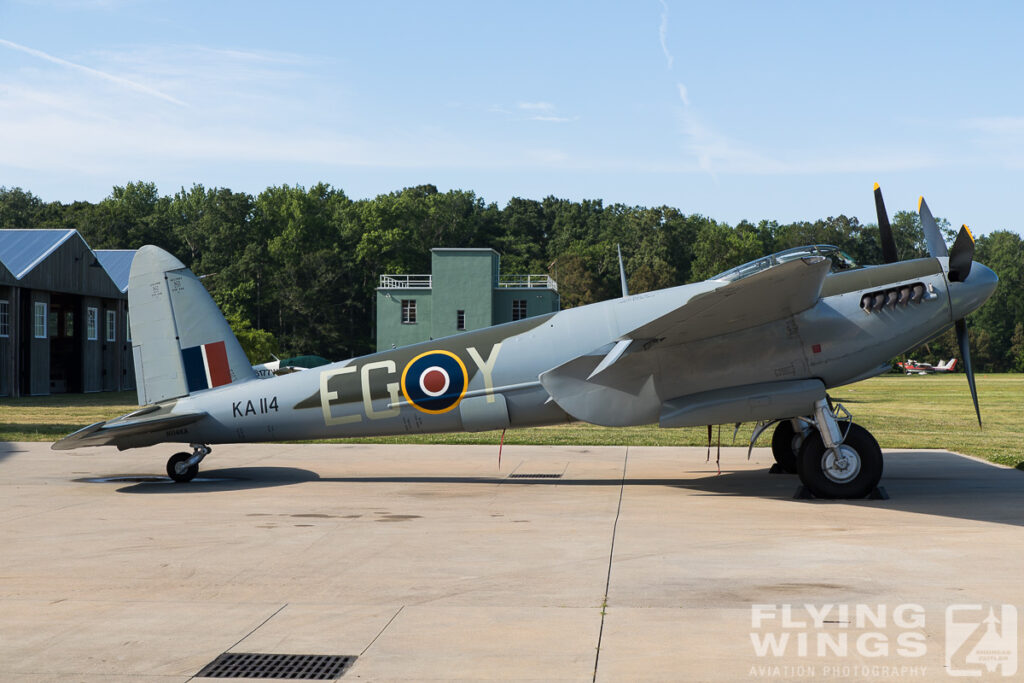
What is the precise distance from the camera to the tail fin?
521 inches

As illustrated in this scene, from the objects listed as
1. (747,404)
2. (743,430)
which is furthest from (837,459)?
(743,430)

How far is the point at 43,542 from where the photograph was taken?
8578 mm

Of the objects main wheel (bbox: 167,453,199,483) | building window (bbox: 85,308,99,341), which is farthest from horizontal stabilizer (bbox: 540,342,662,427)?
building window (bbox: 85,308,99,341)

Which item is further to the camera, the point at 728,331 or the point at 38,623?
the point at 728,331

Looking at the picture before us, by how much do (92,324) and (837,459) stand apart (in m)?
45.7

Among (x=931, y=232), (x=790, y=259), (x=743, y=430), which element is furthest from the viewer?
(x=743, y=430)

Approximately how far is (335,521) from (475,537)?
74.0 inches

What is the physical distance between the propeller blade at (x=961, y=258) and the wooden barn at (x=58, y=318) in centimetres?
3924

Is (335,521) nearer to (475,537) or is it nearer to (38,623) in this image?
(475,537)

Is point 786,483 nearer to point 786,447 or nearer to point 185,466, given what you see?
point 786,447

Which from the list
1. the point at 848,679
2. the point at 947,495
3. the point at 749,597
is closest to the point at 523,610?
the point at 749,597

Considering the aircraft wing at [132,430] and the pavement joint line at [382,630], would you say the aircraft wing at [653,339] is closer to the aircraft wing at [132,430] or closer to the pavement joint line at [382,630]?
the aircraft wing at [132,430]

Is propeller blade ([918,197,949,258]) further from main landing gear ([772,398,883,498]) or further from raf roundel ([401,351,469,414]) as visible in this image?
raf roundel ([401,351,469,414])

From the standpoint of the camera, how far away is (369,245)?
100750mm
